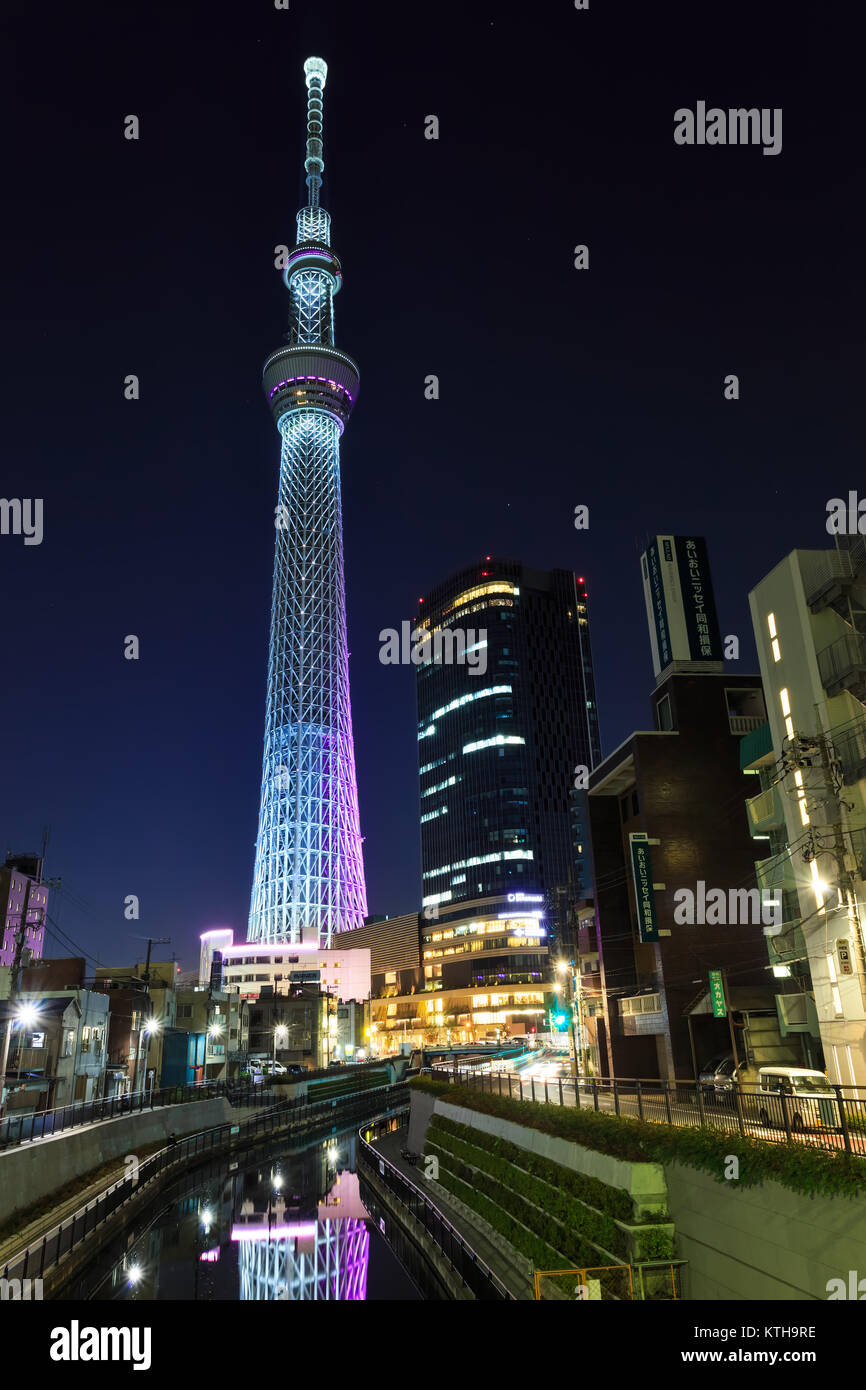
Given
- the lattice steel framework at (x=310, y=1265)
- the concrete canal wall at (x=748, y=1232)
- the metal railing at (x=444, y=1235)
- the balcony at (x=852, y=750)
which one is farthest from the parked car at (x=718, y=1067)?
the concrete canal wall at (x=748, y=1232)

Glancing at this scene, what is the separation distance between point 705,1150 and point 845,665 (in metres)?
18.4

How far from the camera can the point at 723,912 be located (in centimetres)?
4228

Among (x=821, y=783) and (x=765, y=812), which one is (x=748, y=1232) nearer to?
(x=821, y=783)

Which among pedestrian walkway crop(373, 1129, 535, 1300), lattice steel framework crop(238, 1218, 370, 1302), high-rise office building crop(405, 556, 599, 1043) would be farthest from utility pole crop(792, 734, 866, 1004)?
high-rise office building crop(405, 556, 599, 1043)

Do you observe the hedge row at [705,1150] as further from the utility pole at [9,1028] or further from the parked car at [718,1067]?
the utility pole at [9,1028]

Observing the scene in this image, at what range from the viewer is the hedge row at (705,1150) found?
13.9 metres

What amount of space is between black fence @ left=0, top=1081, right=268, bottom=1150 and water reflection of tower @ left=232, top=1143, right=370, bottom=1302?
22.2 ft

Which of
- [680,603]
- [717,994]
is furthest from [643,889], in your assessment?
[680,603]

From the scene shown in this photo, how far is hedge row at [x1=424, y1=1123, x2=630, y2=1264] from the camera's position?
18.6 meters

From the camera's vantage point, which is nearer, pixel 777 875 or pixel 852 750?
pixel 852 750

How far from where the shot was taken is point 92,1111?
36500 millimetres

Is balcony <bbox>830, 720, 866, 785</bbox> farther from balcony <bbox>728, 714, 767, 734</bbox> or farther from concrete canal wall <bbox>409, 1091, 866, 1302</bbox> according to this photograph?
balcony <bbox>728, 714, 767, 734</bbox>
